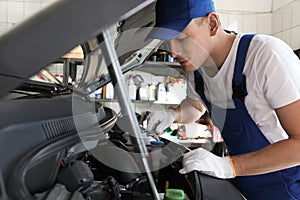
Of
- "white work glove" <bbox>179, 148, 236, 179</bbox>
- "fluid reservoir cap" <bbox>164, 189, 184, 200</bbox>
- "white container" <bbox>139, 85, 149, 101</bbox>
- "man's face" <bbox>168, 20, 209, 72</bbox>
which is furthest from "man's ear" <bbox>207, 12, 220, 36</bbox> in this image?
"white container" <bbox>139, 85, 149, 101</bbox>

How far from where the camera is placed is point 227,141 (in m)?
1.09

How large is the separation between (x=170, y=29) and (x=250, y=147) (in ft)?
1.55

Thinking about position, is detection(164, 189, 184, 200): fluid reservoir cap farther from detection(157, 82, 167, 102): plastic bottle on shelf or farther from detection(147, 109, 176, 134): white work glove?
detection(157, 82, 167, 102): plastic bottle on shelf

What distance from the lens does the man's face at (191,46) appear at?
2.89 ft

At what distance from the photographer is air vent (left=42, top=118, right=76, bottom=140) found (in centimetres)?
53

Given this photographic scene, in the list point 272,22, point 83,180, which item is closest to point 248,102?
point 83,180

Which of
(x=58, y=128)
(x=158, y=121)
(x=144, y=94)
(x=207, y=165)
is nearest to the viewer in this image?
(x=58, y=128)

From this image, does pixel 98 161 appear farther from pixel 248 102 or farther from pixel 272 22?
pixel 272 22

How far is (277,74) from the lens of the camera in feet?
2.69

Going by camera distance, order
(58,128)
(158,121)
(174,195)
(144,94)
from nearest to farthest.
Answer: (58,128), (174,195), (158,121), (144,94)

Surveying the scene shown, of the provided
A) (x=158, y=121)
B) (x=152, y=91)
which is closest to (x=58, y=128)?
(x=158, y=121)

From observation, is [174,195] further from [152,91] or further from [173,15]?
[152,91]

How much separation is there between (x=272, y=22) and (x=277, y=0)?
0.79 ft

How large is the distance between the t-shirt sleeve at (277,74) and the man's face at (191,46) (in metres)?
0.17
